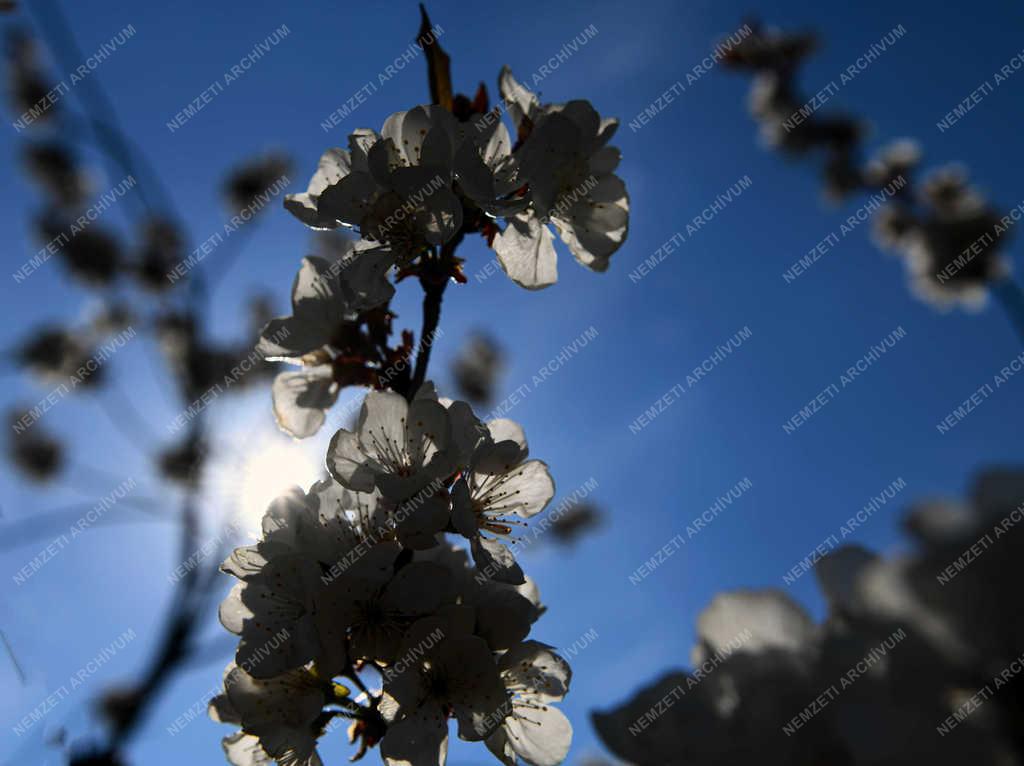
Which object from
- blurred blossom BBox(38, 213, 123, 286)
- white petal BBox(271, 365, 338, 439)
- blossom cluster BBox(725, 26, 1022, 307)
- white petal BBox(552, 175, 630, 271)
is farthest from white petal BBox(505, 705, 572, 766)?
blurred blossom BBox(38, 213, 123, 286)

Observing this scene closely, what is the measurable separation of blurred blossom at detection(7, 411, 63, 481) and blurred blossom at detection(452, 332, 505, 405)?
628 centimetres

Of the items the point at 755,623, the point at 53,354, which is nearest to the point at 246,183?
the point at 53,354

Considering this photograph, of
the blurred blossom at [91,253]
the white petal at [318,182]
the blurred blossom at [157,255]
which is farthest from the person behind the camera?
the blurred blossom at [91,253]

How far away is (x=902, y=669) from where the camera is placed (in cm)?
57

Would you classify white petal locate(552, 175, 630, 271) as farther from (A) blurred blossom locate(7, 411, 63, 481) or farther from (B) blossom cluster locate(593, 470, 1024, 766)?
(A) blurred blossom locate(7, 411, 63, 481)

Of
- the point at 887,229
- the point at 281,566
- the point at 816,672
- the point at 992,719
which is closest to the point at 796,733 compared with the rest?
the point at 816,672

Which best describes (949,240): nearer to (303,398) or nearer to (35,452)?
(303,398)

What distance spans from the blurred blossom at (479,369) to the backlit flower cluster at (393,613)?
325 inches

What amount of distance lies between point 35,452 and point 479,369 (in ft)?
22.5

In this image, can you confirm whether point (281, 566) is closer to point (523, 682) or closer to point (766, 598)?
point (523, 682)

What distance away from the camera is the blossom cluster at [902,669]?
543 mm

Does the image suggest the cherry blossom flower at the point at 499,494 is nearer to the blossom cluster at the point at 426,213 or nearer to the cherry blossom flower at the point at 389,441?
the cherry blossom flower at the point at 389,441

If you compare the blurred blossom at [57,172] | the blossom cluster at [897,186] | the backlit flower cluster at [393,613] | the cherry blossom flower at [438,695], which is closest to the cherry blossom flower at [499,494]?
the backlit flower cluster at [393,613]

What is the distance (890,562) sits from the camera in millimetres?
585
